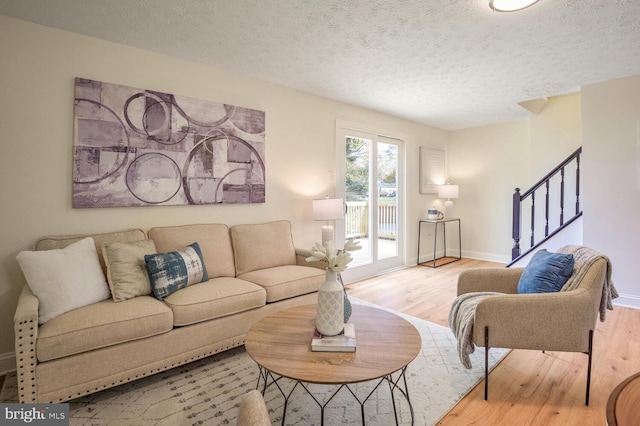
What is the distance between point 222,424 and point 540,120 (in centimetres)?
577

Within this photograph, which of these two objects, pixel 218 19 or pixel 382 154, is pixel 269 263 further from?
pixel 382 154

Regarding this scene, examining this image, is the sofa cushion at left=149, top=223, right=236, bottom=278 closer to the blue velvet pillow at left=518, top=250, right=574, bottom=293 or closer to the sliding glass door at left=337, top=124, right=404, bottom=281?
the sliding glass door at left=337, top=124, right=404, bottom=281

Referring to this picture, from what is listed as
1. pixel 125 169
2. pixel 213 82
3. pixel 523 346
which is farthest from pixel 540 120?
pixel 125 169

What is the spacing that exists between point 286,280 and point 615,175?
11.9ft

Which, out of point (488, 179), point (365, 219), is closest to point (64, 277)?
point (365, 219)

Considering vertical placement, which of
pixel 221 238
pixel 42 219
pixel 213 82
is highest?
pixel 213 82

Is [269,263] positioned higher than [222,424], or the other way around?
[269,263]

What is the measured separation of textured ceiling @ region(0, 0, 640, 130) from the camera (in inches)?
84.7

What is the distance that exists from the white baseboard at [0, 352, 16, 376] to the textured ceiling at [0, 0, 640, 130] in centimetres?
231

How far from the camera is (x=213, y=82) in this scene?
3.14 metres

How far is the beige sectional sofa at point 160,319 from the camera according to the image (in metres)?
1.69

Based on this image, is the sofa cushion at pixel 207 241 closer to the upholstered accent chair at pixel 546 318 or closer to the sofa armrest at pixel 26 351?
the sofa armrest at pixel 26 351

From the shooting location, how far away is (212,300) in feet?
7.39

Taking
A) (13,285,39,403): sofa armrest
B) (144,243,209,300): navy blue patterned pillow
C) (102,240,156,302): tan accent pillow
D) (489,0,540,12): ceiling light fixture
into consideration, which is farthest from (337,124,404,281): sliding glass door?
(13,285,39,403): sofa armrest
